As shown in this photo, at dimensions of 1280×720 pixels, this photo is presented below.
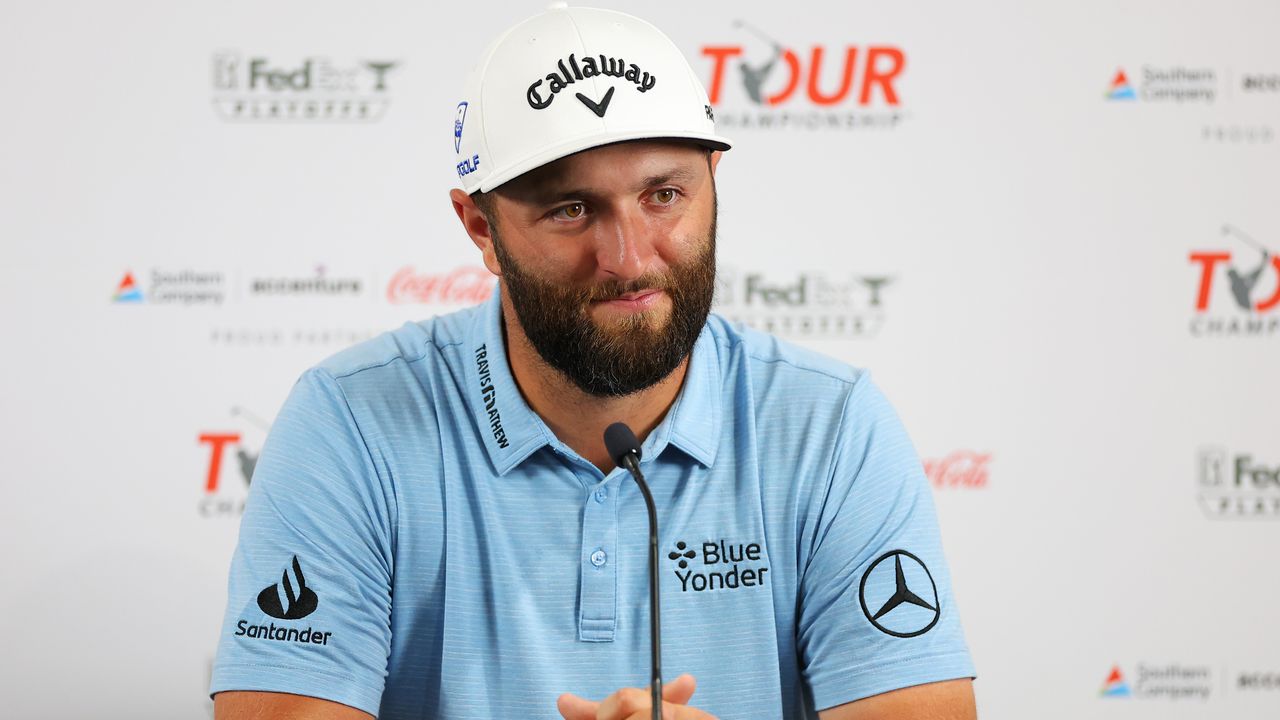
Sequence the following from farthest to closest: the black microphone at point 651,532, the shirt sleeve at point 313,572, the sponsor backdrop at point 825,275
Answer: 1. the sponsor backdrop at point 825,275
2. the shirt sleeve at point 313,572
3. the black microphone at point 651,532

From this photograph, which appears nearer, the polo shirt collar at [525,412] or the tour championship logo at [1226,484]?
the polo shirt collar at [525,412]

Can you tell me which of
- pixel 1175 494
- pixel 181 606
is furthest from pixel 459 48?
pixel 1175 494

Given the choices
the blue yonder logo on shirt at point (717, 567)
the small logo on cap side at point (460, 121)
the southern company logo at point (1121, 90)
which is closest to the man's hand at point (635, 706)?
the blue yonder logo on shirt at point (717, 567)

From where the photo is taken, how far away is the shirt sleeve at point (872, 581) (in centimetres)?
125

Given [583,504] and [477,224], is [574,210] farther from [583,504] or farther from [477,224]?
[583,504]

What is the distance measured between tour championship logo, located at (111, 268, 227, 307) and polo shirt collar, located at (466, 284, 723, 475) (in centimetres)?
124

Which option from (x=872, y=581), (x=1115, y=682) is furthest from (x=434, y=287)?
(x=1115, y=682)

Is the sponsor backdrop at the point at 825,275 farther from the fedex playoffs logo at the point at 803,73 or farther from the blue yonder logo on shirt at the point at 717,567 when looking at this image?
the blue yonder logo on shirt at the point at 717,567

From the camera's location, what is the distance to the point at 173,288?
8.17ft

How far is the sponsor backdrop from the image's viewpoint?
2490mm

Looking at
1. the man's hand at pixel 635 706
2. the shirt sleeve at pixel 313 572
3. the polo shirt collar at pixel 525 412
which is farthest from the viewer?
the polo shirt collar at pixel 525 412

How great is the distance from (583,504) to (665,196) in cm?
37

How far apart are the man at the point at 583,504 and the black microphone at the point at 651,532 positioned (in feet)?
0.90

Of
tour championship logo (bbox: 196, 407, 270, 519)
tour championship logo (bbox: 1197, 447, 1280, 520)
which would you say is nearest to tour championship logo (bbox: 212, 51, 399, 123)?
tour championship logo (bbox: 196, 407, 270, 519)
